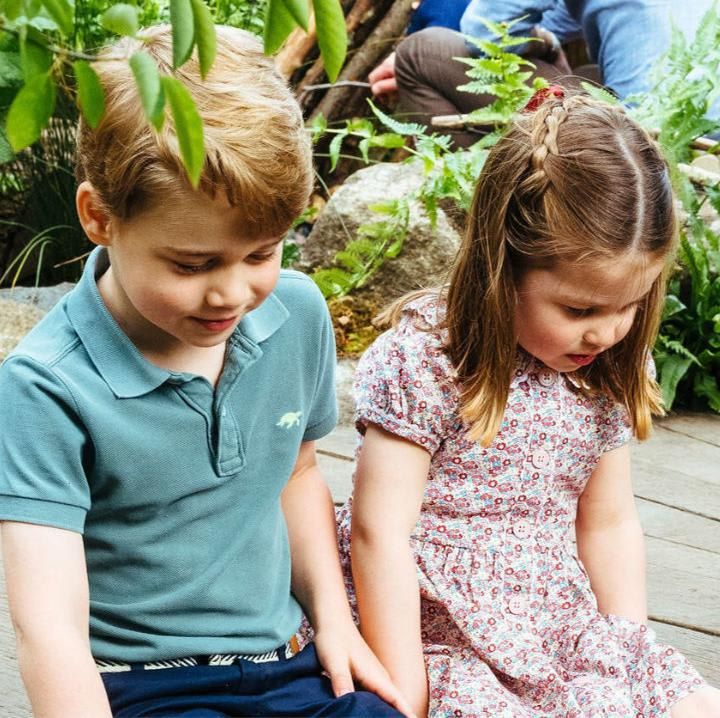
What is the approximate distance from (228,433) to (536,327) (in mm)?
528

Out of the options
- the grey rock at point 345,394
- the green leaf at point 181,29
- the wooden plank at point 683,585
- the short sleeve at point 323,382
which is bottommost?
the grey rock at point 345,394

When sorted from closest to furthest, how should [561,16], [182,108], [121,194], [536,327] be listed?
[182,108], [121,194], [536,327], [561,16]

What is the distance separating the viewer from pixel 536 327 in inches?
70.2

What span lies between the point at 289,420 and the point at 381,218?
2502 millimetres

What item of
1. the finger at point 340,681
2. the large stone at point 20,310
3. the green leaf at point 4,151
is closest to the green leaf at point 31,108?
the green leaf at point 4,151

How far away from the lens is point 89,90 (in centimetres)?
70

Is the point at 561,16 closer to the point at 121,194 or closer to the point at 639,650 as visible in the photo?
the point at 639,650

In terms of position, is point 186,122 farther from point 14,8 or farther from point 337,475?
point 337,475

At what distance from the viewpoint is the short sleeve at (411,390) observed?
181cm

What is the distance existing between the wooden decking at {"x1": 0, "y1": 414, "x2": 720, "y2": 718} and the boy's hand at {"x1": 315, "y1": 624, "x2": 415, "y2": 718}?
486 mm

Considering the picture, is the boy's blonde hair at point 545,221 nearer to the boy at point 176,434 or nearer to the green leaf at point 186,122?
the boy at point 176,434

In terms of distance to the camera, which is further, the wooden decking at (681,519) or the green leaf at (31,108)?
the wooden decking at (681,519)

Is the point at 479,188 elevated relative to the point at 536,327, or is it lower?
elevated

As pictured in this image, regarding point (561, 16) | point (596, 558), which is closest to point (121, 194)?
A: point (596, 558)
